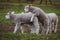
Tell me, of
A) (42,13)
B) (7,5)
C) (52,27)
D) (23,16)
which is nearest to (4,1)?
(7,5)

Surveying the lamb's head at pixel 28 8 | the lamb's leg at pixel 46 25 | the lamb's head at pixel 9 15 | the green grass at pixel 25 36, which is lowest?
the green grass at pixel 25 36

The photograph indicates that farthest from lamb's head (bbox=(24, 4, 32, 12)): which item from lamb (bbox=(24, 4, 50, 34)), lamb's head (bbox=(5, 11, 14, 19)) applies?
lamb's head (bbox=(5, 11, 14, 19))

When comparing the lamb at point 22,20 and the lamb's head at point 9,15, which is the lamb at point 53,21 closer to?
the lamb at point 22,20

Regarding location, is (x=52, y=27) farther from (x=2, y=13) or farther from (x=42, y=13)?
(x=2, y=13)

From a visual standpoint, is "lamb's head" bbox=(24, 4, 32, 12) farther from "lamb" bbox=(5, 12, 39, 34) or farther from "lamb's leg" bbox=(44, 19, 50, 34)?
"lamb's leg" bbox=(44, 19, 50, 34)

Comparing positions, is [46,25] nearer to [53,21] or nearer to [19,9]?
[53,21]

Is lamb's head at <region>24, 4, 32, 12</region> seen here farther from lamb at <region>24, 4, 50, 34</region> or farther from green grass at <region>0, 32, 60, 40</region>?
green grass at <region>0, 32, 60, 40</region>

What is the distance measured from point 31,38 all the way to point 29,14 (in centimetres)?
19

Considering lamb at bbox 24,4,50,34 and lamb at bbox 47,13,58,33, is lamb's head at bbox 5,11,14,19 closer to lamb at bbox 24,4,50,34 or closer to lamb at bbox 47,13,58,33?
lamb at bbox 24,4,50,34

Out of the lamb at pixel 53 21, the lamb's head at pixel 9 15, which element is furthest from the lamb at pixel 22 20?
the lamb at pixel 53 21

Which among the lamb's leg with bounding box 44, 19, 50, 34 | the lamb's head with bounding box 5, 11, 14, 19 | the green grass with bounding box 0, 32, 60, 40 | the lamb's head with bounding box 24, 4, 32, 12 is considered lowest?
the green grass with bounding box 0, 32, 60, 40

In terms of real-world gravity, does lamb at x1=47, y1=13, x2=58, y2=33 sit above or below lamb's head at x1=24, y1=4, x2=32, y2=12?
below

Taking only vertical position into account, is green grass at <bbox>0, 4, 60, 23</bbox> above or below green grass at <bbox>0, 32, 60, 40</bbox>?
above

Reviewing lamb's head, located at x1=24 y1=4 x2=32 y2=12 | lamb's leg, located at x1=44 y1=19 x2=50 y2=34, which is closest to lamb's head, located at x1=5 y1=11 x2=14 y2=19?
lamb's head, located at x1=24 y1=4 x2=32 y2=12
